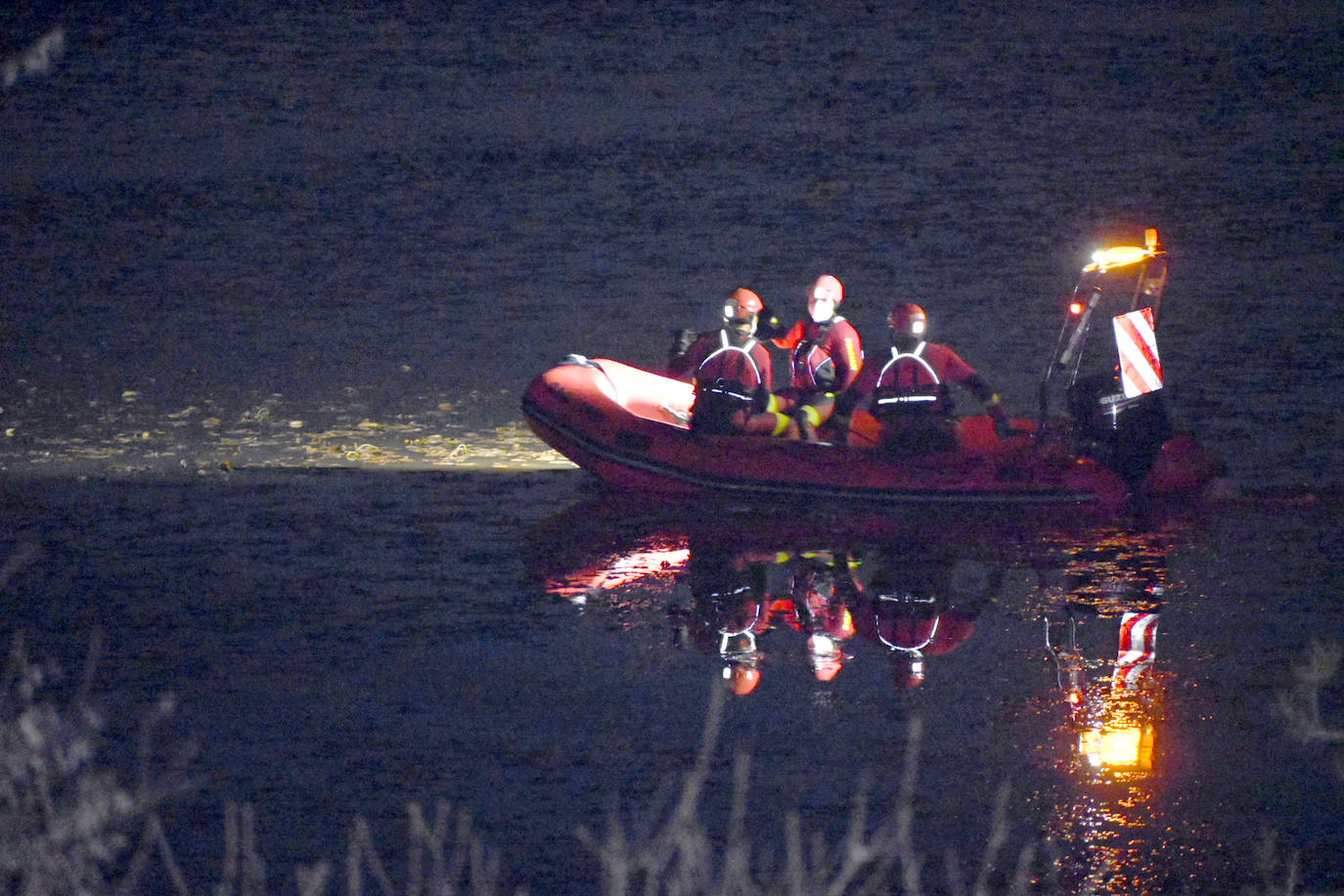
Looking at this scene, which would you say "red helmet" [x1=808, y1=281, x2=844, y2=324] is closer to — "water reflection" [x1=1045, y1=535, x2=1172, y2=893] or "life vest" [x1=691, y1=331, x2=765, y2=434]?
"life vest" [x1=691, y1=331, x2=765, y2=434]

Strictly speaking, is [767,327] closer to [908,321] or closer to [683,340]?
[683,340]

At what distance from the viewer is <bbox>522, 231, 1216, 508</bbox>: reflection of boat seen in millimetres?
8406

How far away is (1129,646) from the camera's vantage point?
19.7 feet

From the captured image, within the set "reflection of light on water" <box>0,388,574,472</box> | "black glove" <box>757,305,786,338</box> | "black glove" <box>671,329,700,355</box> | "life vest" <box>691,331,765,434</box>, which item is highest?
"black glove" <box>757,305,786,338</box>

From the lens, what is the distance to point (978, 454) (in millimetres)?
8516

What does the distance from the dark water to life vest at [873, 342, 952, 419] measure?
0.58m

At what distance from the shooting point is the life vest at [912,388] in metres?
8.41

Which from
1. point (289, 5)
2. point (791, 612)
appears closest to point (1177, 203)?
point (289, 5)

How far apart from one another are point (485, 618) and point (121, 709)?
1.59m

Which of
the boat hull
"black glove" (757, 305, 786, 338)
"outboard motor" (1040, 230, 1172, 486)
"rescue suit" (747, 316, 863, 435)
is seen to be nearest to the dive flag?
"outboard motor" (1040, 230, 1172, 486)

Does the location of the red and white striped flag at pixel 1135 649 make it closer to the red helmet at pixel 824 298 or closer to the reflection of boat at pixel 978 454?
the reflection of boat at pixel 978 454

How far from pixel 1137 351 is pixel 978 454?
977 mm

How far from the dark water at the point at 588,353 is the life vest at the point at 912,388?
0.58m

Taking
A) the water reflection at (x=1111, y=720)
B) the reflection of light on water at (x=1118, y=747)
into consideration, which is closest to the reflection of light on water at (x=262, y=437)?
the water reflection at (x=1111, y=720)
